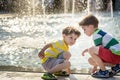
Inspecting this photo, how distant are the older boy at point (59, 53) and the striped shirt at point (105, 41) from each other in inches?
11.4

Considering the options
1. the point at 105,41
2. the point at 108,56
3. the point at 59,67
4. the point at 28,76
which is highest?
the point at 105,41

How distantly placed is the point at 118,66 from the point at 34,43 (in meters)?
4.16

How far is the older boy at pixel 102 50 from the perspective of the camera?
538 centimetres

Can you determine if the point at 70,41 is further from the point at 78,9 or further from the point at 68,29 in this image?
the point at 78,9

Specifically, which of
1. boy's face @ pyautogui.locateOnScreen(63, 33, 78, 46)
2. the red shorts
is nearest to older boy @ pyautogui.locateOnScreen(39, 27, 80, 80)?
boy's face @ pyautogui.locateOnScreen(63, 33, 78, 46)

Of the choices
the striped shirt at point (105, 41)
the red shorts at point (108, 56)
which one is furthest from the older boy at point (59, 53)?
the red shorts at point (108, 56)

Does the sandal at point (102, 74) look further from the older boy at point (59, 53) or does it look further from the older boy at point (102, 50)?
the older boy at point (59, 53)

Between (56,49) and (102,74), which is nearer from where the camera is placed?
(102,74)

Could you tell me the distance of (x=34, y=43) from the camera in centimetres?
934

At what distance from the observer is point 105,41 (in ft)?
17.9

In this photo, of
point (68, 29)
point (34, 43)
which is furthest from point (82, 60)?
point (34, 43)

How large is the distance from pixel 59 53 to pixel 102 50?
651 millimetres

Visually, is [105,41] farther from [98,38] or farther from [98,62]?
[98,62]

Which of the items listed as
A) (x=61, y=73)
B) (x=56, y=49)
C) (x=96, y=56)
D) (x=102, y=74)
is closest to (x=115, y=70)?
(x=102, y=74)
